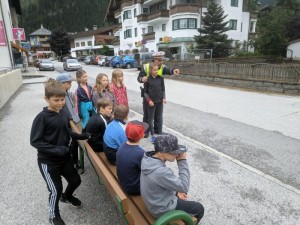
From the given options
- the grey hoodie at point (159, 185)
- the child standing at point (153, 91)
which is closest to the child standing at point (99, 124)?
the grey hoodie at point (159, 185)

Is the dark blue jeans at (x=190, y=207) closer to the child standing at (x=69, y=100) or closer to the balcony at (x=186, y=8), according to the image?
the child standing at (x=69, y=100)

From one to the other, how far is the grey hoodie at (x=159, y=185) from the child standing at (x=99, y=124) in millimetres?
1486

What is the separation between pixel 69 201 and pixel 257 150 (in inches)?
154

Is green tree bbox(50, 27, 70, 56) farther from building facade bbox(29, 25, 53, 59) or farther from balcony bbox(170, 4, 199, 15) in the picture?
balcony bbox(170, 4, 199, 15)

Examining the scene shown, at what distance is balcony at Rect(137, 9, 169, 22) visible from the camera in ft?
116

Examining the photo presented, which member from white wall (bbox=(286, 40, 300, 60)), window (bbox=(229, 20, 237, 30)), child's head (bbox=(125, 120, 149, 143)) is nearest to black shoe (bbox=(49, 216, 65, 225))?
child's head (bbox=(125, 120, 149, 143))

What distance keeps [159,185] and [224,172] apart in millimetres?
2478

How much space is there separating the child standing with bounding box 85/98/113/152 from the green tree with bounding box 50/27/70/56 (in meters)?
81.4

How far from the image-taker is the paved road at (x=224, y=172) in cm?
322

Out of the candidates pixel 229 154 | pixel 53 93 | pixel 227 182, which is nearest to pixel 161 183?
pixel 53 93

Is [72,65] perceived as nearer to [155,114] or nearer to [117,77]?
[155,114]

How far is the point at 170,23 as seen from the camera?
35094mm

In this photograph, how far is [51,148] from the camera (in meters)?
2.59

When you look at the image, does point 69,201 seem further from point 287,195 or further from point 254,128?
point 254,128
